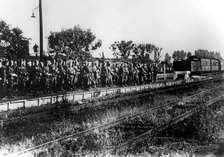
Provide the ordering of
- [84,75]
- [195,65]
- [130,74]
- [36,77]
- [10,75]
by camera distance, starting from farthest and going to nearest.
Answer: [195,65]
[130,74]
[84,75]
[36,77]
[10,75]

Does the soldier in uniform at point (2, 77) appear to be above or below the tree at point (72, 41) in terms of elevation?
below

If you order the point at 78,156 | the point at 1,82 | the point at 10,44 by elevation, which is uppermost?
the point at 10,44

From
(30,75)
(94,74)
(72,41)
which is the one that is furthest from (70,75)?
(72,41)

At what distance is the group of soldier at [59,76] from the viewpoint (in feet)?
46.4

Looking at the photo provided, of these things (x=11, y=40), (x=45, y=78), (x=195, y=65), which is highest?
(x=11, y=40)

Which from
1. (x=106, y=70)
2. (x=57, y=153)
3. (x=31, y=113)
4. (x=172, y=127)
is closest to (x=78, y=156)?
(x=57, y=153)

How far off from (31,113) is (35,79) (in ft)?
14.6

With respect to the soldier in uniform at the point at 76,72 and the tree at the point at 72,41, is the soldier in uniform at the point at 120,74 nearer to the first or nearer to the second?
the soldier in uniform at the point at 76,72

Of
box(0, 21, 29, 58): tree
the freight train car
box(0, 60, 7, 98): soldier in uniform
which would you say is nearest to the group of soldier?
box(0, 60, 7, 98): soldier in uniform

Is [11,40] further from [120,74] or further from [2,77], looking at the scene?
[2,77]

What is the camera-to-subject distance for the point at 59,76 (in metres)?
17.1

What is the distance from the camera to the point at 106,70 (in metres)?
20.5

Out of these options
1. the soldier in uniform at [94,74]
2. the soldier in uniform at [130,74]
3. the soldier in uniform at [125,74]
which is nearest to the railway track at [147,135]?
the soldier in uniform at [94,74]

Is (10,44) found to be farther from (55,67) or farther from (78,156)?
(78,156)
